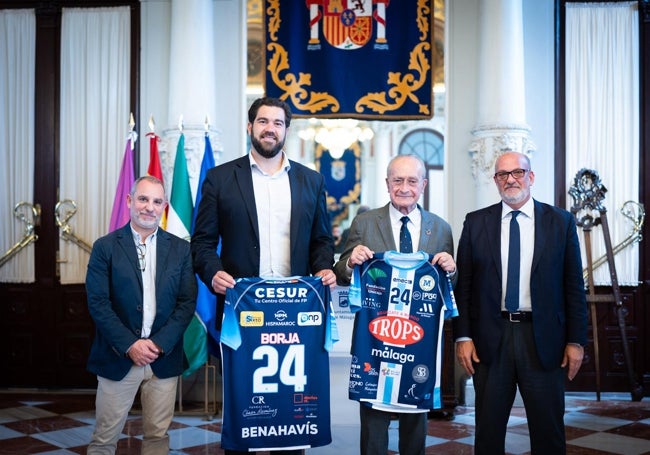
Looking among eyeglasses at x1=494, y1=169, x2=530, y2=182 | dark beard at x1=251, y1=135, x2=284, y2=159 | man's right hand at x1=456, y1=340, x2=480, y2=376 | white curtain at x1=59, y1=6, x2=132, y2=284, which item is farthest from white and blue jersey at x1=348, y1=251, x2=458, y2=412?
Result: white curtain at x1=59, y1=6, x2=132, y2=284

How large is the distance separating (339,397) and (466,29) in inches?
131

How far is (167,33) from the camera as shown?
5773 millimetres

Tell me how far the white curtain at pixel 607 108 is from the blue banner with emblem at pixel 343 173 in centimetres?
666

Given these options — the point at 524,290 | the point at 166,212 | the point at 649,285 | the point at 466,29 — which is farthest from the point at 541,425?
the point at 466,29

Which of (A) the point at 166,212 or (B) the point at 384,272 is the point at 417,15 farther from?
(B) the point at 384,272

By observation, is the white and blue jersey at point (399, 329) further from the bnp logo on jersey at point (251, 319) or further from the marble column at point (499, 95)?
the marble column at point (499, 95)

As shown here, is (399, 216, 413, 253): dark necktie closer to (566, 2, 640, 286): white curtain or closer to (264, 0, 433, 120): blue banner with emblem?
(264, 0, 433, 120): blue banner with emblem

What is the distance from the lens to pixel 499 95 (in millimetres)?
5391

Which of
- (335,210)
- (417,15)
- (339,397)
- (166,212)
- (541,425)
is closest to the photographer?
(541,425)

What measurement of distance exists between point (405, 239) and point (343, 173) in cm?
960

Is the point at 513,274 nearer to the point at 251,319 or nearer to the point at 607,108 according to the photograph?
the point at 251,319

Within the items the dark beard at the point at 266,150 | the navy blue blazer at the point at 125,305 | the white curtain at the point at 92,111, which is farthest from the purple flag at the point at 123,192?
the dark beard at the point at 266,150

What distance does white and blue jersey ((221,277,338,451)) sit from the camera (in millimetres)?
2865

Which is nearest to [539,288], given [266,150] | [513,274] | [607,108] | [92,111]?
[513,274]
